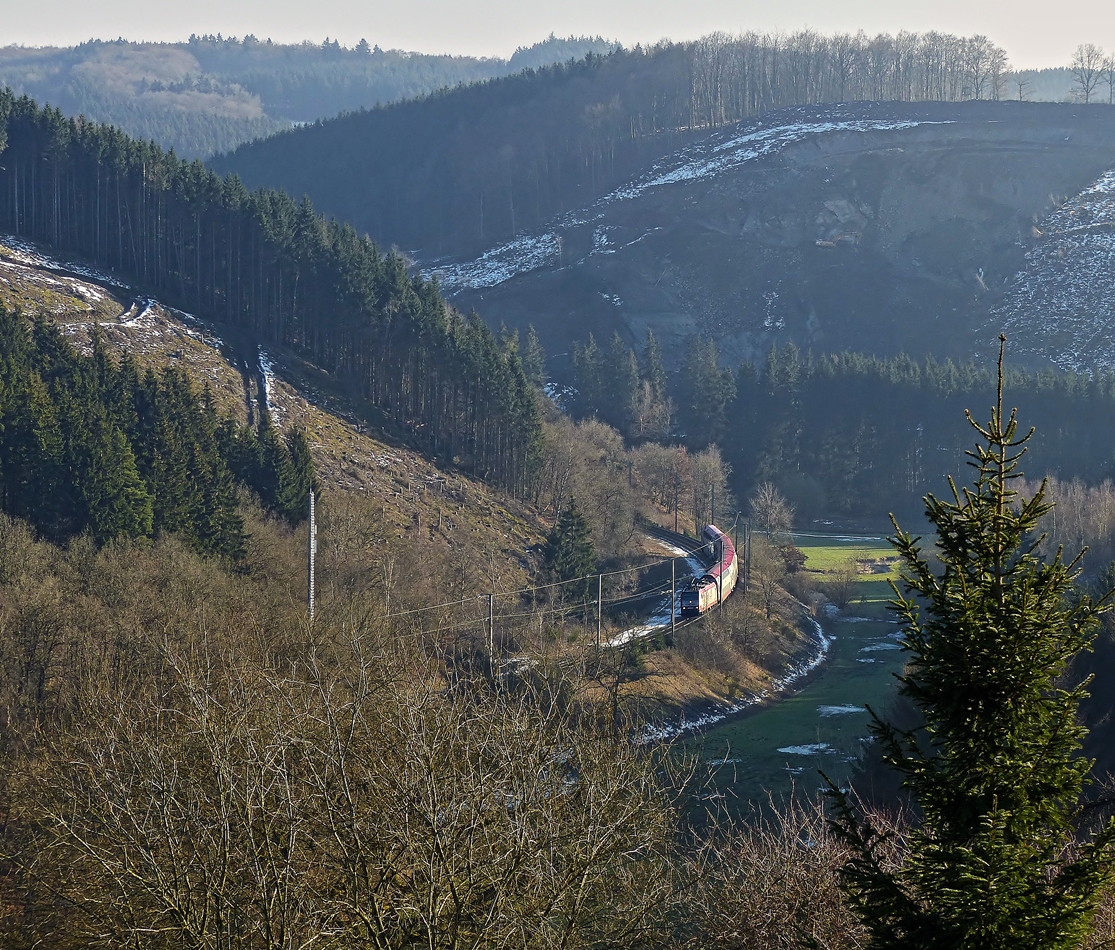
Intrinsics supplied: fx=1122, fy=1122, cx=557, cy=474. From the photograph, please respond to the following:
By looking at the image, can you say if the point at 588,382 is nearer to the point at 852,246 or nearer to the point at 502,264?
the point at 502,264

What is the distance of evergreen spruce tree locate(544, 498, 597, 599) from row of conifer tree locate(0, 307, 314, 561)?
1382 cm

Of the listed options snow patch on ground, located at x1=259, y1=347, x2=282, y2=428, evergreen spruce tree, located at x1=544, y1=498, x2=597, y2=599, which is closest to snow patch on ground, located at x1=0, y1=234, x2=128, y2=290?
snow patch on ground, located at x1=259, y1=347, x2=282, y2=428

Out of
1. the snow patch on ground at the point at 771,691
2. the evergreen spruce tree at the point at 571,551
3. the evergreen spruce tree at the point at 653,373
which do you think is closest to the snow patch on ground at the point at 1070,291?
the evergreen spruce tree at the point at 653,373

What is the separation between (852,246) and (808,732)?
113 meters

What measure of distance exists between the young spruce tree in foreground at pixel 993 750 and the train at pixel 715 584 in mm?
47247

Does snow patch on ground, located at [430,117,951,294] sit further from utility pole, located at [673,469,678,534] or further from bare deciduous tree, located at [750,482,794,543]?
utility pole, located at [673,469,678,534]


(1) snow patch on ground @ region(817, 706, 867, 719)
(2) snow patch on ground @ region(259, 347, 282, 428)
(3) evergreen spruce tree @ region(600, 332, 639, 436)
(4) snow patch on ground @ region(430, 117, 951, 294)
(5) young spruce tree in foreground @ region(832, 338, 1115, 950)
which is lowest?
(1) snow patch on ground @ region(817, 706, 867, 719)

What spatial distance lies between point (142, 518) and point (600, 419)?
226 ft

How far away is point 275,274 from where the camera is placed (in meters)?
86.9

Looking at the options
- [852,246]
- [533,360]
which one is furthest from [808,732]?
[852,246]

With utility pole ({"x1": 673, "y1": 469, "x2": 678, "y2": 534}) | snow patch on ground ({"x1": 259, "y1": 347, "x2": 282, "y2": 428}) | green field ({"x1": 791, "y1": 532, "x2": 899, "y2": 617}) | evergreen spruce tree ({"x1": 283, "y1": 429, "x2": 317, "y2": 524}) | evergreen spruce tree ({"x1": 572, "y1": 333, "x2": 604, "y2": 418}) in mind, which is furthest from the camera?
evergreen spruce tree ({"x1": 572, "y1": 333, "x2": 604, "y2": 418})

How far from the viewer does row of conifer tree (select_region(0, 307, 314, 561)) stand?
155 feet

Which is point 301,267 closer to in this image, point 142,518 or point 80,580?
point 142,518

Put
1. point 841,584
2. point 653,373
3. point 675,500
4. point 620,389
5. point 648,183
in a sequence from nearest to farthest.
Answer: point 841,584
point 675,500
point 620,389
point 653,373
point 648,183
